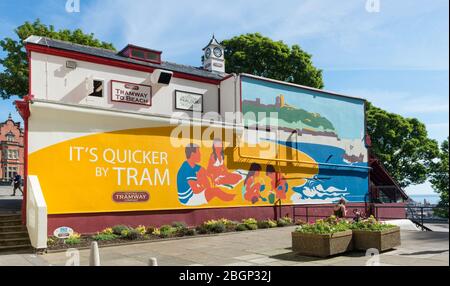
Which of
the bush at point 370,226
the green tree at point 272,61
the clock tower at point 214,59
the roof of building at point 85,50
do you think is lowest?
the bush at point 370,226

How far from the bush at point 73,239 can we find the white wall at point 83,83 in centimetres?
550

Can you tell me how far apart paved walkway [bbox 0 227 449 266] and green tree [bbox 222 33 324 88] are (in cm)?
2353

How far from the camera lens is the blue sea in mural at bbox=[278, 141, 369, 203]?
20.9 m

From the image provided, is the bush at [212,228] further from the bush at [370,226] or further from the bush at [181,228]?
the bush at [370,226]

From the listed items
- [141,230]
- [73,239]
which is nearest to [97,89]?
[141,230]

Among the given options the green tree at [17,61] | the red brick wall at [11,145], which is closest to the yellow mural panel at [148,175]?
the green tree at [17,61]

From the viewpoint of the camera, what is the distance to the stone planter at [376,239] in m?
10.1

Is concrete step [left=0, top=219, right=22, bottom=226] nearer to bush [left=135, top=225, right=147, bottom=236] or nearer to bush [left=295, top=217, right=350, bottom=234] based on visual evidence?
bush [left=135, top=225, right=147, bottom=236]

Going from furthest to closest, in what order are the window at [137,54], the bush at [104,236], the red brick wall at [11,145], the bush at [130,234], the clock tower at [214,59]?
1. the red brick wall at [11,145]
2. the clock tower at [214,59]
3. the window at [137,54]
4. the bush at [130,234]
5. the bush at [104,236]

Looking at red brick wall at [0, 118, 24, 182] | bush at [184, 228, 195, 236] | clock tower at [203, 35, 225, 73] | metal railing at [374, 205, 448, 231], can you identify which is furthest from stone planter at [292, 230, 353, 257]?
red brick wall at [0, 118, 24, 182]

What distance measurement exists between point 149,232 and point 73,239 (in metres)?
2.92

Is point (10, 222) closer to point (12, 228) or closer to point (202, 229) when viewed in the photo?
point (12, 228)
